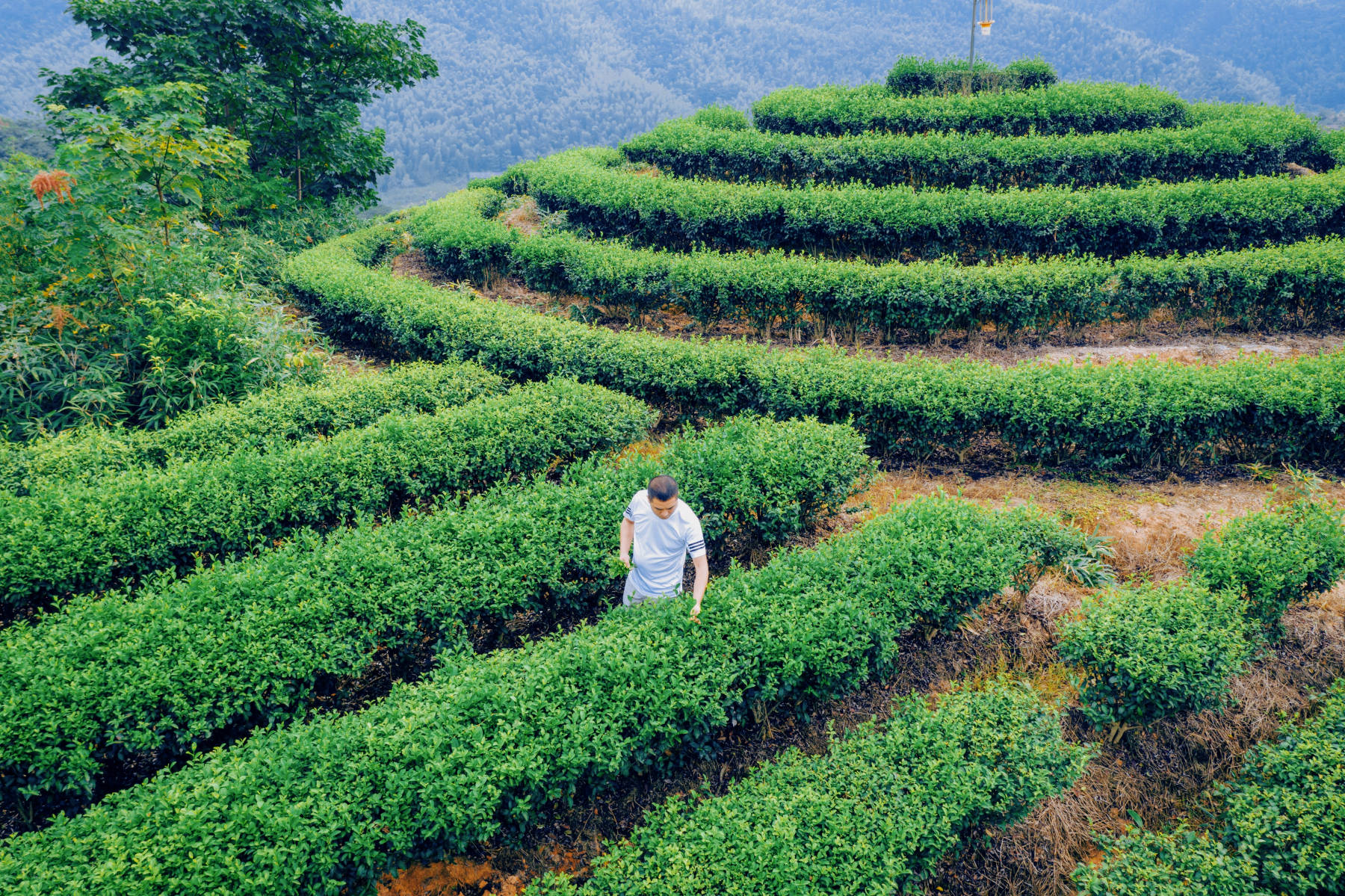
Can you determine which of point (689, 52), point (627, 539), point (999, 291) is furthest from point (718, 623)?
point (689, 52)

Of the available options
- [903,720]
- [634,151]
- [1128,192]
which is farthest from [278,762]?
[634,151]

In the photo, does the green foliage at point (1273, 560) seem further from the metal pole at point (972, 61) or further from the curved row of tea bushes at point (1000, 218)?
the metal pole at point (972, 61)

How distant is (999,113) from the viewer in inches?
663

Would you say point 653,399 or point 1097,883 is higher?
point 653,399

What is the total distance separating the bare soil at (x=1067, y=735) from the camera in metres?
4.47

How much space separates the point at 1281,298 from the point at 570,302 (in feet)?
Answer: 42.1

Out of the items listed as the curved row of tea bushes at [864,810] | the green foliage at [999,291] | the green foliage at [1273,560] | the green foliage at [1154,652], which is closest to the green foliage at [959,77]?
the green foliage at [999,291]

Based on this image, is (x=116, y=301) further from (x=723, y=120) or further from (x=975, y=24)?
(x=975, y=24)

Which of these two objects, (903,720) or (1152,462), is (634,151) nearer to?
(1152,462)

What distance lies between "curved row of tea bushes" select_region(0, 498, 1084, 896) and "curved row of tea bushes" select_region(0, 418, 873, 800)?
0.57 metres

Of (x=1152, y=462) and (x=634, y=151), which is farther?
(x=634, y=151)

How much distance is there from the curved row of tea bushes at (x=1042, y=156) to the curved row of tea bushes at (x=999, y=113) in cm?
72

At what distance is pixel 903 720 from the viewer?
A: 462cm

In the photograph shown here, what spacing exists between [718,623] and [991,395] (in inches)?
206
